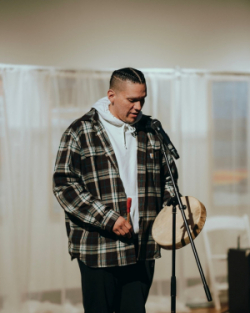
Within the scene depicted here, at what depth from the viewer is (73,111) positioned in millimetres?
3307

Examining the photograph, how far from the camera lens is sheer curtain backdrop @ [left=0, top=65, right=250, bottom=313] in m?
3.20

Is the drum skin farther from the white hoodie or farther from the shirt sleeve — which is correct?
the shirt sleeve

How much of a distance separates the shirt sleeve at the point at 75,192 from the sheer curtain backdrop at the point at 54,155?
1631 mm

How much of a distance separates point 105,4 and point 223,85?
130 centimetres

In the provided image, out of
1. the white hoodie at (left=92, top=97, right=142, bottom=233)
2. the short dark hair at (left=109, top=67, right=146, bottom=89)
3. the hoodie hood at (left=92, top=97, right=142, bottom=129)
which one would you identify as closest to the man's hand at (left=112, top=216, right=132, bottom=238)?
the white hoodie at (left=92, top=97, right=142, bottom=233)

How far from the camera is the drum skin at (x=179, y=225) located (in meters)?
1.63

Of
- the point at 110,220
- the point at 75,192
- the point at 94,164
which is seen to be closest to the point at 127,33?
the point at 94,164

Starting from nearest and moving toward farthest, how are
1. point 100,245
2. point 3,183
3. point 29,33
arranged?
point 100,245
point 3,183
point 29,33

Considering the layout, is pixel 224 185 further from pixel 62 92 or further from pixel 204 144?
pixel 62 92

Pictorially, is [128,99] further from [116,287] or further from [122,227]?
[116,287]

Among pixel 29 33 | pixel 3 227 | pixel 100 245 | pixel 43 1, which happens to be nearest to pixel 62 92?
pixel 29 33

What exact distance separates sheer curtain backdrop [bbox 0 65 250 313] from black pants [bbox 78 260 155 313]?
1.61 m

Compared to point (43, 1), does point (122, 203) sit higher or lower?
lower

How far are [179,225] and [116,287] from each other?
1.26 feet
